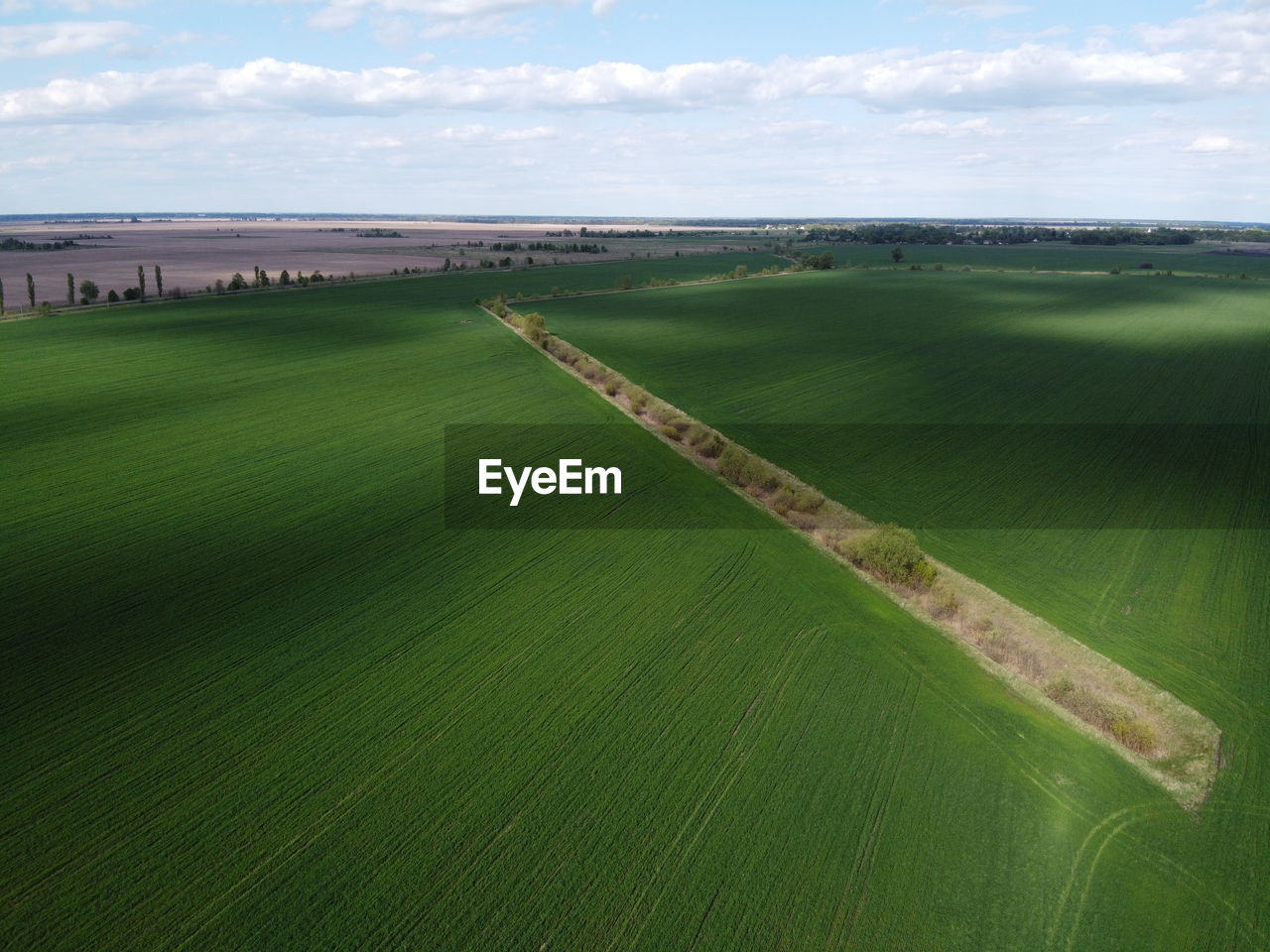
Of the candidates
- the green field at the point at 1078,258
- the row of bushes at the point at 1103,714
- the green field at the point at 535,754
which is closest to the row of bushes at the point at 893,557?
the row of bushes at the point at 1103,714

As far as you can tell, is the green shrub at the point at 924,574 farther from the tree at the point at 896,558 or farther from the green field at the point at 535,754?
the green field at the point at 535,754

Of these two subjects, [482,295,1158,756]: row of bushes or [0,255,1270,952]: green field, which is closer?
[0,255,1270,952]: green field

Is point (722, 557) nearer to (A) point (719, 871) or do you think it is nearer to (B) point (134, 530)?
(A) point (719, 871)

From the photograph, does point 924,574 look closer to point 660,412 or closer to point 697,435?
point 697,435

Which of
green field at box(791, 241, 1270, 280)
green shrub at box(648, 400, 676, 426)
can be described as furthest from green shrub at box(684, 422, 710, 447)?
green field at box(791, 241, 1270, 280)

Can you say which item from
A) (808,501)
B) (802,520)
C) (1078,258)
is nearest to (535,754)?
(802,520)

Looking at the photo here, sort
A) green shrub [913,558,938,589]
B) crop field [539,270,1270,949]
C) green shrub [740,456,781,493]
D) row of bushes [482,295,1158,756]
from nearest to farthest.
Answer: row of bushes [482,295,1158,756] < crop field [539,270,1270,949] < green shrub [913,558,938,589] < green shrub [740,456,781,493]

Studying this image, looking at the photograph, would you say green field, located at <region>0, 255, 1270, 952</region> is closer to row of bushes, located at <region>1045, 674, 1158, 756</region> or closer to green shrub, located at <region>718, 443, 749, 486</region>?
row of bushes, located at <region>1045, 674, 1158, 756</region>
